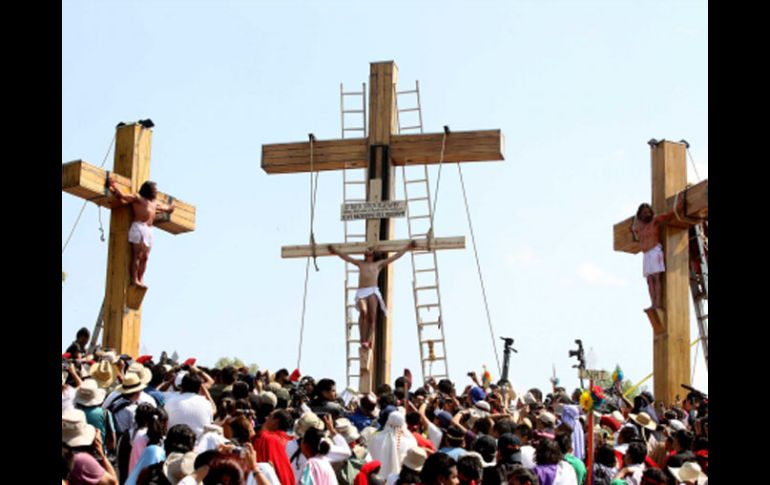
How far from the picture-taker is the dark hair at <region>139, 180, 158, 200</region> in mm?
16531

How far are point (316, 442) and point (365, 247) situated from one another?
8.70 meters

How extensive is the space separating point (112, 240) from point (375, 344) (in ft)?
13.5

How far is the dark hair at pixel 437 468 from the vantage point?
23.6 feet

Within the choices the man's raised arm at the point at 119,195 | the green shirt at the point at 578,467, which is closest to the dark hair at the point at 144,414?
the green shirt at the point at 578,467

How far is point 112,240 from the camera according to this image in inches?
659

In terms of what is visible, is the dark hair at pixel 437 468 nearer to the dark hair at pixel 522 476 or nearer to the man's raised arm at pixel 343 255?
the dark hair at pixel 522 476

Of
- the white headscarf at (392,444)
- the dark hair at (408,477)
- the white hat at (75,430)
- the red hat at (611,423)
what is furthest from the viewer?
the red hat at (611,423)

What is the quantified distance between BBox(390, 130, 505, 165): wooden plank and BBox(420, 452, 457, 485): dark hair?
1090 cm

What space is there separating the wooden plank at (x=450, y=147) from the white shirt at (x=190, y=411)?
29.7 feet

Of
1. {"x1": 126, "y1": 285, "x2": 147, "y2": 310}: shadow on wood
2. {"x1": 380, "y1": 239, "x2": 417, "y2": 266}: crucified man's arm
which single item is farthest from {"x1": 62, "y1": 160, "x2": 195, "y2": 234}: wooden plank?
{"x1": 380, "y1": 239, "x2": 417, "y2": 266}: crucified man's arm

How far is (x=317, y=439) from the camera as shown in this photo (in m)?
8.70

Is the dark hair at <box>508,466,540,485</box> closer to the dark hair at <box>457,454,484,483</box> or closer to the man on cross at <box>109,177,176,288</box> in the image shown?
the dark hair at <box>457,454,484,483</box>
